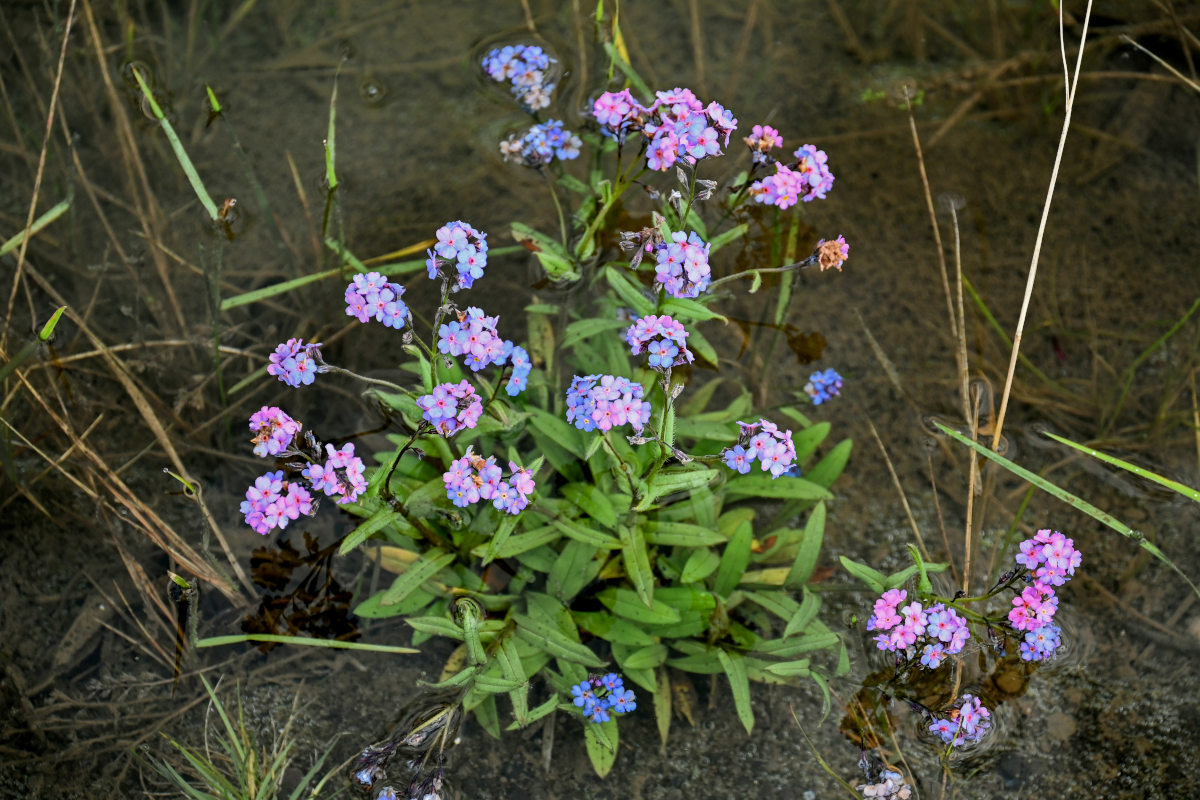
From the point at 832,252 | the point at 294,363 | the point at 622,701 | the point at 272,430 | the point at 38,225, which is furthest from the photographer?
the point at 38,225

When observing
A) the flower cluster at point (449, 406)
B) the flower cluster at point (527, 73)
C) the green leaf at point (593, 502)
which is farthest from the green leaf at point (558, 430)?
the flower cluster at point (527, 73)

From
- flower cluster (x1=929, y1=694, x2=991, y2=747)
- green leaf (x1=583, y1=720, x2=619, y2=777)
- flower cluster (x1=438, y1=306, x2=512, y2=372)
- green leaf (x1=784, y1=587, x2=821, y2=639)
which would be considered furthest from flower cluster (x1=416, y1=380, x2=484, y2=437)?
flower cluster (x1=929, y1=694, x2=991, y2=747)

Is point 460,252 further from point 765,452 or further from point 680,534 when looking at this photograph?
point 680,534

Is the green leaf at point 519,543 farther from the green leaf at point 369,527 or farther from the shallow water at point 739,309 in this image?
the shallow water at point 739,309

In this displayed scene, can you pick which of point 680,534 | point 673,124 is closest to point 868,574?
point 680,534

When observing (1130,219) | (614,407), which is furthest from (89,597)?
(1130,219)

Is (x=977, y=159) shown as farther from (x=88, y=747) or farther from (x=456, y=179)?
(x=88, y=747)

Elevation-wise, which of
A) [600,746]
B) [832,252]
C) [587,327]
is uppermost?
[832,252]

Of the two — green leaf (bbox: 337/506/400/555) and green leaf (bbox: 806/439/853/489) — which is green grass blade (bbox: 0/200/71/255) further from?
green leaf (bbox: 806/439/853/489)
